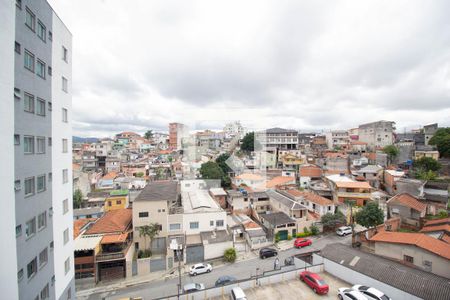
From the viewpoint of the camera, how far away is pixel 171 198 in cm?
2014

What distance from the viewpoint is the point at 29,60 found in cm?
796

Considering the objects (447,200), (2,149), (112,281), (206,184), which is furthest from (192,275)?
(447,200)

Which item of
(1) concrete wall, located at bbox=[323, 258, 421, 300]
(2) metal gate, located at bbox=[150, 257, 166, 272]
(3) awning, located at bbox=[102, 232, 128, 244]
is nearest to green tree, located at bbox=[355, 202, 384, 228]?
(1) concrete wall, located at bbox=[323, 258, 421, 300]

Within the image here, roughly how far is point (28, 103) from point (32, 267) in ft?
21.4

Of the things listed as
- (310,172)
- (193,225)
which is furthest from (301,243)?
(310,172)

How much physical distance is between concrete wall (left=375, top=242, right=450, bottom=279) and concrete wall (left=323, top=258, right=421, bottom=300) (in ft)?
A: 19.3

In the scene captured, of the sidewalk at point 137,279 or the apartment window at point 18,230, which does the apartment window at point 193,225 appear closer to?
the sidewalk at point 137,279

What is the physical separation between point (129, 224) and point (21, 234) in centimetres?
1307

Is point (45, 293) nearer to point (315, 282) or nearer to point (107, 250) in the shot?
point (107, 250)

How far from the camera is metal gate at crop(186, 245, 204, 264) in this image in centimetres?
1786

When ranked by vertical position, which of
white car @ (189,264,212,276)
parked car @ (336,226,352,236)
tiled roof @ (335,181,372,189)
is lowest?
white car @ (189,264,212,276)

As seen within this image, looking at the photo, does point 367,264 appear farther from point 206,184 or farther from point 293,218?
point 206,184

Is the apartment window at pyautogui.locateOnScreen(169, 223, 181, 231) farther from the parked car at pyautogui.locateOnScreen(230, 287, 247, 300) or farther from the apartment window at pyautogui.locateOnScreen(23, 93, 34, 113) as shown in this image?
the apartment window at pyautogui.locateOnScreen(23, 93, 34, 113)

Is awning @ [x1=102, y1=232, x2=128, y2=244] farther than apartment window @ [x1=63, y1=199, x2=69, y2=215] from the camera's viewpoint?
Yes
